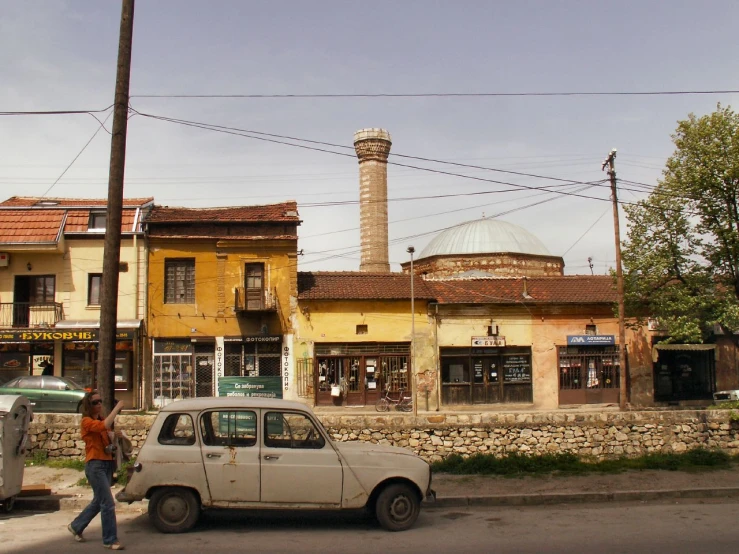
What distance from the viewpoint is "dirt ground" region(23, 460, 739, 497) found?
11.6m

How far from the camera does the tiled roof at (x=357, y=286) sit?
28.1m

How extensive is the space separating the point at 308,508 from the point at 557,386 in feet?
69.9

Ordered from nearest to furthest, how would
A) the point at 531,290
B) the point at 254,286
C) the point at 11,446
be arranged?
1. the point at 11,446
2. the point at 254,286
3. the point at 531,290

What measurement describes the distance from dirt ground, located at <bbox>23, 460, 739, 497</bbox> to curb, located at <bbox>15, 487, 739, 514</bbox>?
160 mm

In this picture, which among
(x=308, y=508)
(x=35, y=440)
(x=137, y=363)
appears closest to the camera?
(x=308, y=508)

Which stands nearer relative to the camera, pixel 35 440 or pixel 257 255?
pixel 35 440

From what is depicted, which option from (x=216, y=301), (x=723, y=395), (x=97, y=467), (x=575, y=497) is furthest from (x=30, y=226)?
(x=723, y=395)

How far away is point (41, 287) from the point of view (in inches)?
1085

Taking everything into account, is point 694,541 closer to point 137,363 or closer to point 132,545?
point 132,545

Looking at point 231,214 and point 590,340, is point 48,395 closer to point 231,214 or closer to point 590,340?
point 231,214

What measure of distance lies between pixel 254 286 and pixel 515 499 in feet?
60.8

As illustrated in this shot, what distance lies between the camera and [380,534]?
9133 mm

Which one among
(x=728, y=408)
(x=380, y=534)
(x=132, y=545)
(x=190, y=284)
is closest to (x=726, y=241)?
(x=728, y=408)

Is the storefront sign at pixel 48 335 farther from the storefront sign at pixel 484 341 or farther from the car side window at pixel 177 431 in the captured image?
the car side window at pixel 177 431
